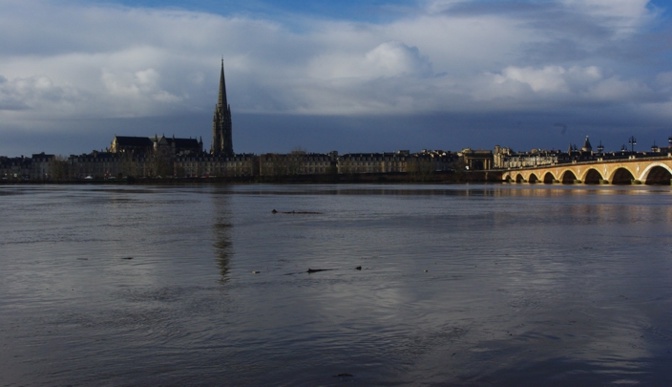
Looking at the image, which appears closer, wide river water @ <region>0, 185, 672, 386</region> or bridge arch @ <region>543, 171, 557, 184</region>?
wide river water @ <region>0, 185, 672, 386</region>

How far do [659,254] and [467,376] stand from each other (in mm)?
13438

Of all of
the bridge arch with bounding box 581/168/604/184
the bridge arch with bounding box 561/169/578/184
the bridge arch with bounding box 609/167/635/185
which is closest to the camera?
the bridge arch with bounding box 609/167/635/185

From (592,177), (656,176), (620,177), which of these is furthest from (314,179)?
(656,176)

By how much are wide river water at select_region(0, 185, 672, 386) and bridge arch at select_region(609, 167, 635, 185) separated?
9696 centimetres

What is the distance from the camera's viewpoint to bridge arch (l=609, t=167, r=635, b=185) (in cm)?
11575

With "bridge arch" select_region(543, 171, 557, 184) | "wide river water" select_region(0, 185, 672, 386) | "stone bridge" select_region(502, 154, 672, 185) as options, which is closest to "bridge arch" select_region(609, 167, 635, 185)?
"stone bridge" select_region(502, 154, 672, 185)

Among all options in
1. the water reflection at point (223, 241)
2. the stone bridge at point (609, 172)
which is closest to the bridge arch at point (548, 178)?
the stone bridge at point (609, 172)

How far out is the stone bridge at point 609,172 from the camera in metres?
104

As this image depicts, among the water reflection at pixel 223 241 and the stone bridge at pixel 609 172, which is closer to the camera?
the water reflection at pixel 223 241

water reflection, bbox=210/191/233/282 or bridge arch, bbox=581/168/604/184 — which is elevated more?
water reflection, bbox=210/191/233/282

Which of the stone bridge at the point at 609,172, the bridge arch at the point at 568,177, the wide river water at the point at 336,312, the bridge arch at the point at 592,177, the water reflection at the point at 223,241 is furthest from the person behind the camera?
the bridge arch at the point at 568,177

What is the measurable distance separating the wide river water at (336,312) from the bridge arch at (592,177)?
108764mm

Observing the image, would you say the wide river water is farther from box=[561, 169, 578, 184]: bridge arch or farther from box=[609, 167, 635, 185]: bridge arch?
box=[561, 169, 578, 184]: bridge arch

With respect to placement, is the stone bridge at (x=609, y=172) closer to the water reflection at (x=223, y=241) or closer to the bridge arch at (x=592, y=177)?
the bridge arch at (x=592, y=177)
